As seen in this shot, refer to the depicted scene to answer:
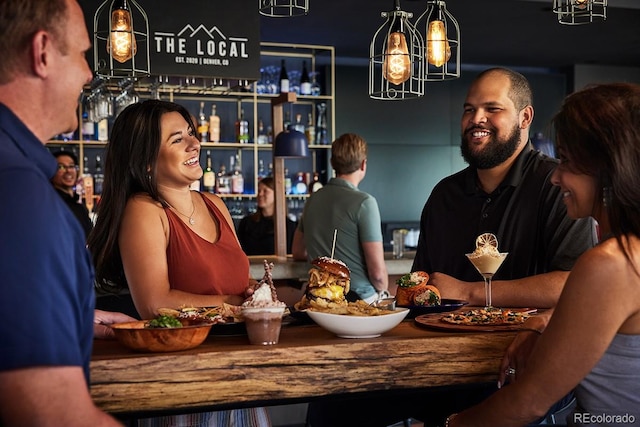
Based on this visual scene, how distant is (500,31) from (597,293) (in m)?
7.09

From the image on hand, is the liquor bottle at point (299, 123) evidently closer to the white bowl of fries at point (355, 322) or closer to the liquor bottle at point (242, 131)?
the liquor bottle at point (242, 131)

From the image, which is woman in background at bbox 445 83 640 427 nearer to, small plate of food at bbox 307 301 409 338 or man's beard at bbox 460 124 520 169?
small plate of food at bbox 307 301 409 338

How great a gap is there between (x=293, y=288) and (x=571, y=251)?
319 cm

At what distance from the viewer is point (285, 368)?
6.47 feet

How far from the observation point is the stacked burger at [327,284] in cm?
229

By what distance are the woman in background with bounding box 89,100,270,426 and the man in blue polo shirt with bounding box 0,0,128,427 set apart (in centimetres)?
113

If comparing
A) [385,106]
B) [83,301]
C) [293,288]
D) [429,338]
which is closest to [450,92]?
[385,106]

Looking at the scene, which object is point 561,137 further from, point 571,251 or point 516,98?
point 516,98

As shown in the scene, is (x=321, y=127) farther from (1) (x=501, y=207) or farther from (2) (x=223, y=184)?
(1) (x=501, y=207)

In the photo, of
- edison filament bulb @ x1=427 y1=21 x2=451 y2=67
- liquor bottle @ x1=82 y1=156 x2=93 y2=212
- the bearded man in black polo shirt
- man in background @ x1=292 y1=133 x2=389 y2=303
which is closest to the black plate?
the bearded man in black polo shirt

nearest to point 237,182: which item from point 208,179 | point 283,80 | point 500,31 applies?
point 208,179

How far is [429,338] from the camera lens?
2.11 metres

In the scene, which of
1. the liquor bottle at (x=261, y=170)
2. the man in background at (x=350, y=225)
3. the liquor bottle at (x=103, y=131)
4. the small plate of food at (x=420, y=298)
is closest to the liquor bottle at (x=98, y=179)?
the liquor bottle at (x=103, y=131)

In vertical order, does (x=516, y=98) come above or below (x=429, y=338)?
above
